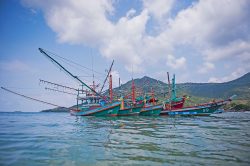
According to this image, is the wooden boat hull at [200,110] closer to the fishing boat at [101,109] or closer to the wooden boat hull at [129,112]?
the wooden boat hull at [129,112]

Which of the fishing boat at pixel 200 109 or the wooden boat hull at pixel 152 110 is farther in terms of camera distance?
the wooden boat hull at pixel 152 110

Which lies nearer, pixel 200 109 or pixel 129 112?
pixel 200 109

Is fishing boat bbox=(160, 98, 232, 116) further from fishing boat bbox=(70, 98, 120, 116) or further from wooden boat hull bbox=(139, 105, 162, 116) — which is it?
fishing boat bbox=(70, 98, 120, 116)

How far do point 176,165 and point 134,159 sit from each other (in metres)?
1.58

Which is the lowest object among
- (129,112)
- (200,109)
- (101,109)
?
(129,112)

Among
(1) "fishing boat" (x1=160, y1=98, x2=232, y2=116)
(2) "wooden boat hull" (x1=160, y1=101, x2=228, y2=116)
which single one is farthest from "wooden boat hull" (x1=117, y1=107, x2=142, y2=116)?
(2) "wooden boat hull" (x1=160, y1=101, x2=228, y2=116)

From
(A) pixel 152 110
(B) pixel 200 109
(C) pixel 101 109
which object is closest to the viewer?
(C) pixel 101 109

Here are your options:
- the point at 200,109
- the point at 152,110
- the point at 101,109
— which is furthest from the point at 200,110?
the point at 101,109

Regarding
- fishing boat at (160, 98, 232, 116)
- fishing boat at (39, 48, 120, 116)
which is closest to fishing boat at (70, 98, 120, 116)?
fishing boat at (39, 48, 120, 116)

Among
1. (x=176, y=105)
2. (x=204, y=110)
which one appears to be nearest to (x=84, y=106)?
(x=176, y=105)

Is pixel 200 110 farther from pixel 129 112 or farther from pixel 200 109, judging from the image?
pixel 129 112

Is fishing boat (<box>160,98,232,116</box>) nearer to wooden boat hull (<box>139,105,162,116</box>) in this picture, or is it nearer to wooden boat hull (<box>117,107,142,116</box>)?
wooden boat hull (<box>139,105,162,116</box>)

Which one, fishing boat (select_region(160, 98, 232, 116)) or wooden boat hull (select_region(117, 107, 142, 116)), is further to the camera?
wooden boat hull (select_region(117, 107, 142, 116))

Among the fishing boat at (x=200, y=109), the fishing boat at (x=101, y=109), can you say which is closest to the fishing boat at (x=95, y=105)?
the fishing boat at (x=101, y=109)
